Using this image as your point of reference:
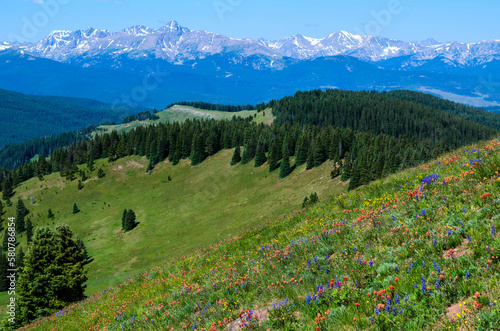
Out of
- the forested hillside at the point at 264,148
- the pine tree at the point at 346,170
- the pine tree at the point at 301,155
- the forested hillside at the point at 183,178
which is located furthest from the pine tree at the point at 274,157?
the pine tree at the point at 346,170

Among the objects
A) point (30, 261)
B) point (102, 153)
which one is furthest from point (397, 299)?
point (102, 153)

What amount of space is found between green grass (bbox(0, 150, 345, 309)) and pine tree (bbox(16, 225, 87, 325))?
18.5 meters

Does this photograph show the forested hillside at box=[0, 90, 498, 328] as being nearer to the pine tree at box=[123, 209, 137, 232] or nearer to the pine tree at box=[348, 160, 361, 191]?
the pine tree at box=[123, 209, 137, 232]

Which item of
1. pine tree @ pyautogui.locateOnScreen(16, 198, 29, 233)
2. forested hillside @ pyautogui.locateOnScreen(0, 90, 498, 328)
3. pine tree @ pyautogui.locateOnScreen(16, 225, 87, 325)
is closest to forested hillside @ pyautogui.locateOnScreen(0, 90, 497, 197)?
forested hillside @ pyautogui.locateOnScreen(0, 90, 498, 328)

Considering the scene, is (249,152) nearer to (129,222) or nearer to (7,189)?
(129,222)

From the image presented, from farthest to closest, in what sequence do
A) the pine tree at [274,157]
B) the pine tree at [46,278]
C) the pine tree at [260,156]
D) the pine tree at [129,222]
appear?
1. the pine tree at [260,156]
2. the pine tree at [274,157]
3. the pine tree at [129,222]
4. the pine tree at [46,278]

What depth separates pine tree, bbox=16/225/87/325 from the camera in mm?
25312

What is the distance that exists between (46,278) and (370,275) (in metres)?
29.6

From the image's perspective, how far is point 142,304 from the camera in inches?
413

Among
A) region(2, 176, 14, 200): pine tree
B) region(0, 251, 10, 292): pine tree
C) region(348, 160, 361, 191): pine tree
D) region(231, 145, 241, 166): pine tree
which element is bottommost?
region(0, 251, 10, 292): pine tree

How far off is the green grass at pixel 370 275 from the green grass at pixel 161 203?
3736cm

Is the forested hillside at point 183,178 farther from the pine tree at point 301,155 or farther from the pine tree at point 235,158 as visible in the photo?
the pine tree at point 235,158

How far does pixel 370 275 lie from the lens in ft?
21.0

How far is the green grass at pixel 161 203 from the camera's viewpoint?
211ft
